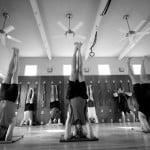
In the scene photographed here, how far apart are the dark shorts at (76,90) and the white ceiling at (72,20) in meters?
3.63

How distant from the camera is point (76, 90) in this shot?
6.65 ft

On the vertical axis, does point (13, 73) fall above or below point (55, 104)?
above

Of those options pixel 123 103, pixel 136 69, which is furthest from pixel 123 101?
pixel 136 69

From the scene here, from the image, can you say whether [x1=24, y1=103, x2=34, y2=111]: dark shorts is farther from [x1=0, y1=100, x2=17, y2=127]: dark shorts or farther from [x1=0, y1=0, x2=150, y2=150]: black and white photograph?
[x1=0, y1=100, x2=17, y2=127]: dark shorts

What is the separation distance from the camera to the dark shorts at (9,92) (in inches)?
78.0

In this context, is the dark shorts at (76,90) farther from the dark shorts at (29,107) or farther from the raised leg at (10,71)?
the dark shorts at (29,107)

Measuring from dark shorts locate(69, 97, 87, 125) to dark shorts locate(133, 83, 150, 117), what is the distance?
125 centimetres

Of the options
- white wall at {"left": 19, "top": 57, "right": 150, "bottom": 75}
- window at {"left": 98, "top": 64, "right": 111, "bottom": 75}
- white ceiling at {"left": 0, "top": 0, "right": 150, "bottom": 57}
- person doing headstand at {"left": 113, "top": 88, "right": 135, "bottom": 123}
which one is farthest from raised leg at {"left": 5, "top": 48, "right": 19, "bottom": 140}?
window at {"left": 98, "top": 64, "right": 111, "bottom": 75}

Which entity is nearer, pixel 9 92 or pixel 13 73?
pixel 9 92

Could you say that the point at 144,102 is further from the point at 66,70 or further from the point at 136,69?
the point at 136,69

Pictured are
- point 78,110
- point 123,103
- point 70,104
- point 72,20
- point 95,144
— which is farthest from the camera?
point 123,103

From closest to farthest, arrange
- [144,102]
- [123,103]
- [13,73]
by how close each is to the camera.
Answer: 1. [13,73]
2. [144,102]
3. [123,103]

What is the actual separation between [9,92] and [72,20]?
14.1ft

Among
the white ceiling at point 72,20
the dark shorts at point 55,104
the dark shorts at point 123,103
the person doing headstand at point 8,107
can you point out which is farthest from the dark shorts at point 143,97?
the dark shorts at point 55,104
